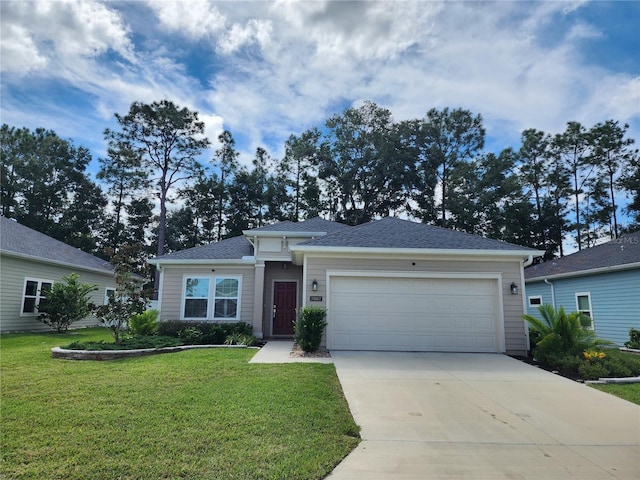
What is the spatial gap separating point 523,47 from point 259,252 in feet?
31.5

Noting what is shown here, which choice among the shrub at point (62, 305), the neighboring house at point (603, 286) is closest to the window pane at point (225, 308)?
the shrub at point (62, 305)

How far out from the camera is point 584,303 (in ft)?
44.9

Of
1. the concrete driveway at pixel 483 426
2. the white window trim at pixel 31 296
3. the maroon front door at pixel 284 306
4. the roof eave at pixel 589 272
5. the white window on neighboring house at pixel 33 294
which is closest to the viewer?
the concrete driveway at pixel 483 426

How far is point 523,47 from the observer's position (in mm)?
9164

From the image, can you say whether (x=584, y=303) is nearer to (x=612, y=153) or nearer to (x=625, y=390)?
(x=625, y=390)

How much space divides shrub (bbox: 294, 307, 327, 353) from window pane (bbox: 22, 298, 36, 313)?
11.5m

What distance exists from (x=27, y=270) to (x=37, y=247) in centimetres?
163

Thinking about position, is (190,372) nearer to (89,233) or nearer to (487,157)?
(487,157)

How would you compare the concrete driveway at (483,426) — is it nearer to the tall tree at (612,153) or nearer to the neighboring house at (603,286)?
the neighboring house at (603,286)

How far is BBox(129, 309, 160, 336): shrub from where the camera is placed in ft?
37.3

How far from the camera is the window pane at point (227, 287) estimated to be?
12.8 metres

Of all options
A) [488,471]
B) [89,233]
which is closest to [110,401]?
[488,471]

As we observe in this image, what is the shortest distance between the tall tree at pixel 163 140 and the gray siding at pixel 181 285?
16.7 m

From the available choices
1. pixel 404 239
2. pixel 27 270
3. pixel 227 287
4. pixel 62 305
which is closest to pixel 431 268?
pixel 404 239
